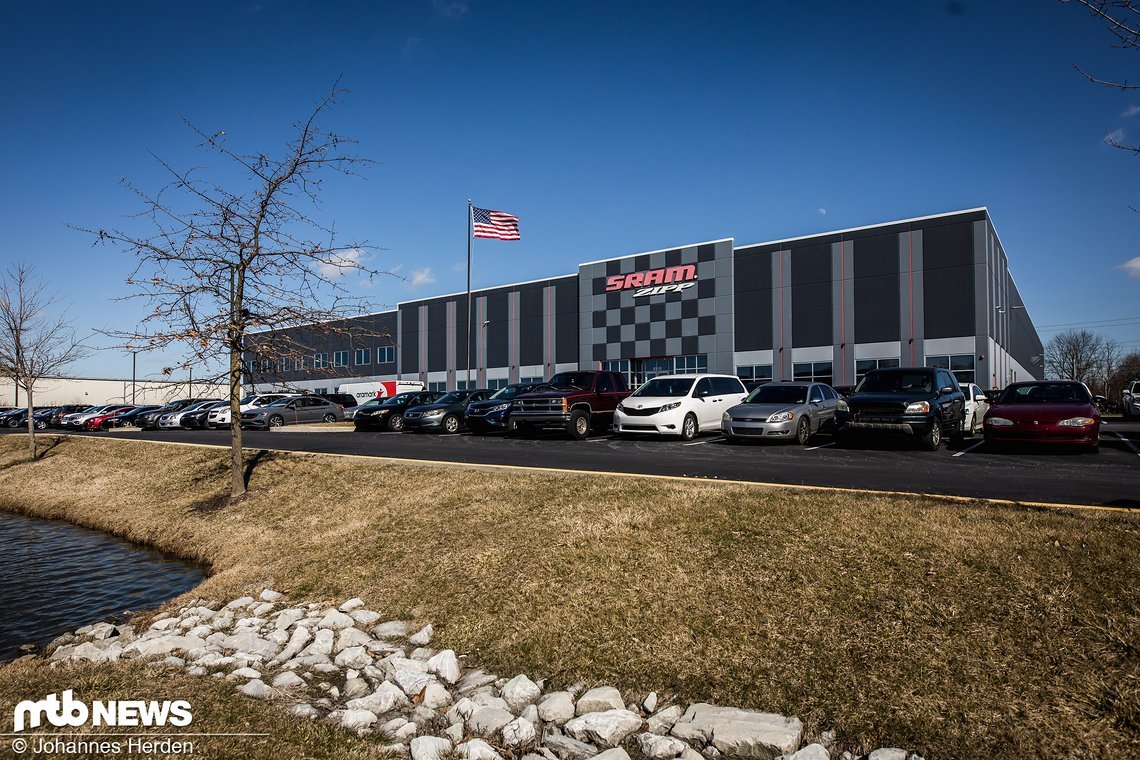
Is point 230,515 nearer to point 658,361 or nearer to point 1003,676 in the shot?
point 1003,676

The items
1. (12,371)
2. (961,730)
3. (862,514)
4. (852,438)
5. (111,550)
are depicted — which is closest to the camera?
(961,730)

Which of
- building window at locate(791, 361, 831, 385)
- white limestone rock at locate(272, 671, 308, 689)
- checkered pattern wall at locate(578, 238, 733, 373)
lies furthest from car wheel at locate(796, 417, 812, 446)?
checkered pattern wall at locate(578, 238, 733, 373)

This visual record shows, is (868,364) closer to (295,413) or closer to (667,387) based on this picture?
(667,387)

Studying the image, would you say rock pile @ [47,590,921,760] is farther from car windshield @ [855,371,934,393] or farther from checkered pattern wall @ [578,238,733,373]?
checkered pattern wall @ [578,238,733,373]

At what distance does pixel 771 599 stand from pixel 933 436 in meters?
9.65

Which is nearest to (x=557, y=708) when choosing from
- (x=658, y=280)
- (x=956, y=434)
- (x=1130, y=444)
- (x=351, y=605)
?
(x=351, y=605)

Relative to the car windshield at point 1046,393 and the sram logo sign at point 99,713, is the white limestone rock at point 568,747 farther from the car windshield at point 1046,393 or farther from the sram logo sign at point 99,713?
the car windshield at point 1046,393

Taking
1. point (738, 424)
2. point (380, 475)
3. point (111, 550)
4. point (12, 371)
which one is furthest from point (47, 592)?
point (12, 371)

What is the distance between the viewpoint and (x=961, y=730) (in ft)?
12.6

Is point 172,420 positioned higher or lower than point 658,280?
lower

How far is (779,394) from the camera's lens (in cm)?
1617

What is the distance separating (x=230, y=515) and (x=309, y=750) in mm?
8603

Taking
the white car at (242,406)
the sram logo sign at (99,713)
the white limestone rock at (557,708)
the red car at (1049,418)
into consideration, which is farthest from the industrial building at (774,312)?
the white limestone rock at (557,708)

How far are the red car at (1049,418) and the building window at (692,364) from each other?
1046 inches
